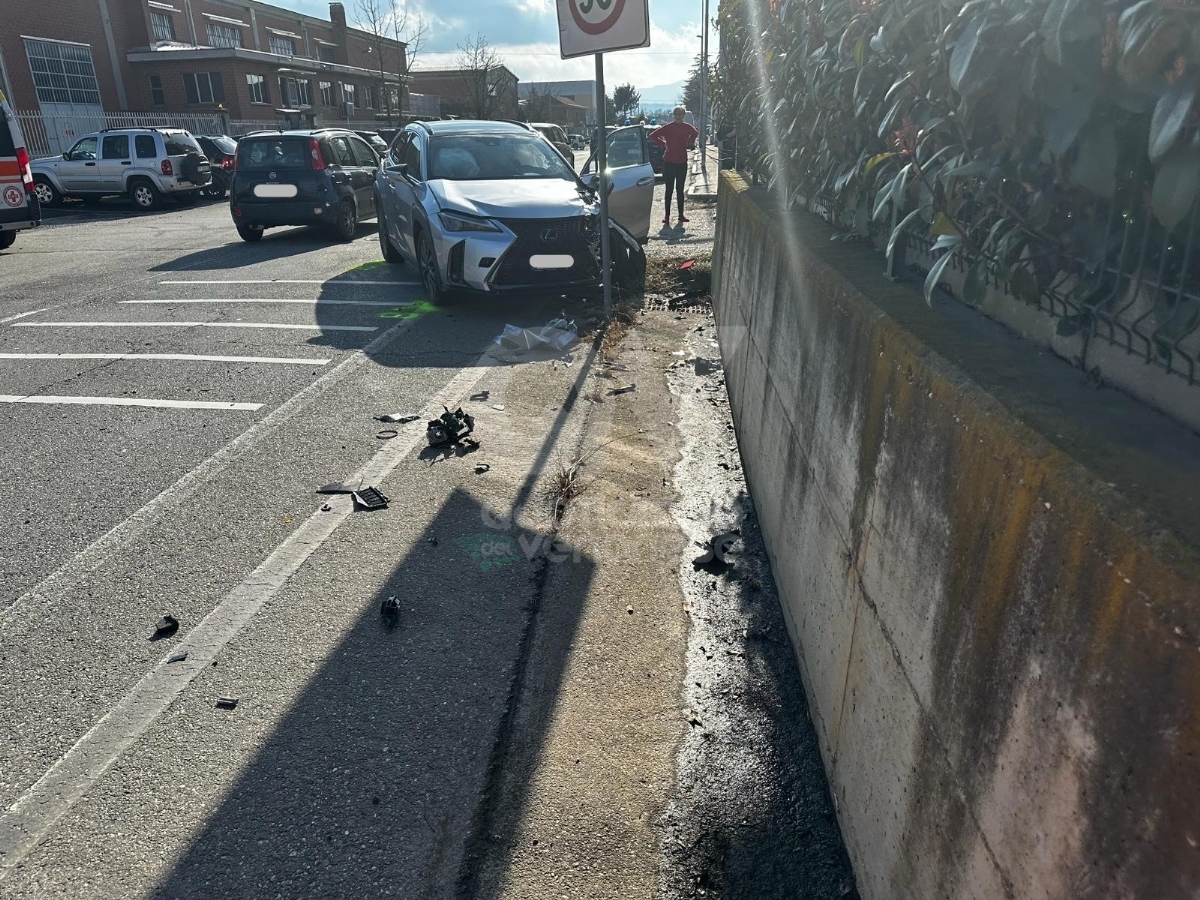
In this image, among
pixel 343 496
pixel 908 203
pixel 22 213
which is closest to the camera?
pixel 908 203

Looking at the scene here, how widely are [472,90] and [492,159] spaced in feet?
189

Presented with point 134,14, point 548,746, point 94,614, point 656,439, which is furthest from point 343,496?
point 134,14

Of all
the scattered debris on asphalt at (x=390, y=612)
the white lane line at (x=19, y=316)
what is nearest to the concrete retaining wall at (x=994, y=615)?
the scattered debris on asphalt at (x=390, y=612)

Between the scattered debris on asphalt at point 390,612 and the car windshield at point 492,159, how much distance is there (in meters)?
6.69

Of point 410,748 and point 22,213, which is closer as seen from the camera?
point 410,748

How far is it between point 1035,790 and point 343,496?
4014 millimetres

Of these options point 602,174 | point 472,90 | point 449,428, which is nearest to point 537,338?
point 602,174

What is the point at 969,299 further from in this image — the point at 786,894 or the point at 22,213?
the point at 22,213

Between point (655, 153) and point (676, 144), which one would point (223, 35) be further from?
point (676, 144)

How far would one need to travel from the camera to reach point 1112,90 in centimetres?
160

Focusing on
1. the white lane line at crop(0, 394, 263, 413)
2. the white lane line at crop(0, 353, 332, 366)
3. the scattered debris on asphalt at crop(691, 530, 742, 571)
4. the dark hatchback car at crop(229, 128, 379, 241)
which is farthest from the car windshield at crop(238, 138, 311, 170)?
the scattered debris on asphalt at crop(691, 530, 742, 571)

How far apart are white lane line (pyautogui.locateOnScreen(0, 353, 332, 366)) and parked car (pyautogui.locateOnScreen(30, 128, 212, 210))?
15.9m

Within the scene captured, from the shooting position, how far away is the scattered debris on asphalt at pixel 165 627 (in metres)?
3.56

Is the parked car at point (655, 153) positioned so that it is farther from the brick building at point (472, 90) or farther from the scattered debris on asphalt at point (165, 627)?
the brick building at point (472, 90)
